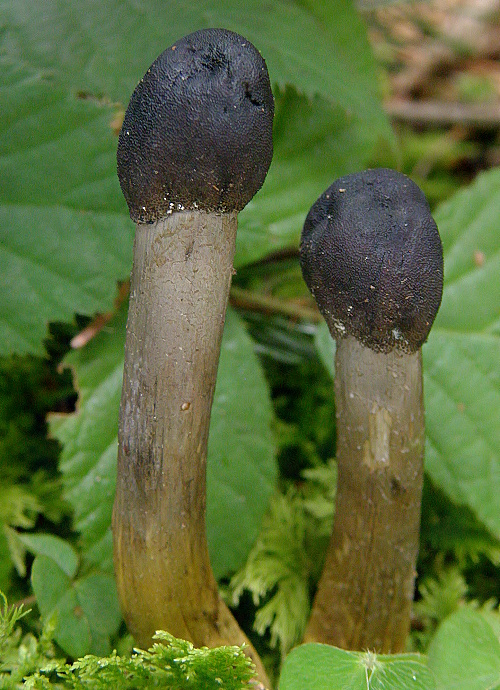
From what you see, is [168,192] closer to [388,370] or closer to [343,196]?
[343,196]

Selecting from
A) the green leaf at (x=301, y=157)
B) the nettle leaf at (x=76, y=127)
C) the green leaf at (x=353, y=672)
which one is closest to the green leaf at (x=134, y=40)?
the nettle leaf at (x=76, y=127)

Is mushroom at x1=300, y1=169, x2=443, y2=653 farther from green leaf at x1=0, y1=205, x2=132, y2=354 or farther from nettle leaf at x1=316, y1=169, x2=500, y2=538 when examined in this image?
green leaf at x1=0, y1=205, x2=132, y2=354

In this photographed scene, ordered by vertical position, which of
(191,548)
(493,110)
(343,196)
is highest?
(493,110)

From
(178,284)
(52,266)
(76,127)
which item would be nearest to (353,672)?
(178,284)

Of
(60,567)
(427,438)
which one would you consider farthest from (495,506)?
(60,567)

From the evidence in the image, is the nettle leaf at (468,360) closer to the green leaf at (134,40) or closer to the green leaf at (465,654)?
the green leaf at (465,654)
